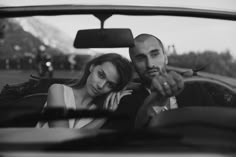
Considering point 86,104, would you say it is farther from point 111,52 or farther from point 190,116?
point 190,116

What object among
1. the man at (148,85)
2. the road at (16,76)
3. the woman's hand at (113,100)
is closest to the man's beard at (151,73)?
the man at (148,85)

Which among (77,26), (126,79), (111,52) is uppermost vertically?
(77,26)

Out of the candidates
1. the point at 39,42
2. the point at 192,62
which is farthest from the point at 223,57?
the point at 39,42

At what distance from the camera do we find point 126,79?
174 centimetres

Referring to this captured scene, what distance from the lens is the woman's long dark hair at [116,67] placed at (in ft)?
5.69

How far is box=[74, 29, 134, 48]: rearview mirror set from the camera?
1731mm

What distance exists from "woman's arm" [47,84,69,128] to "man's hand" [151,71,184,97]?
521mm

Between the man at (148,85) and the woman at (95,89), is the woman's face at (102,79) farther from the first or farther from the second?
the man at (148,85)

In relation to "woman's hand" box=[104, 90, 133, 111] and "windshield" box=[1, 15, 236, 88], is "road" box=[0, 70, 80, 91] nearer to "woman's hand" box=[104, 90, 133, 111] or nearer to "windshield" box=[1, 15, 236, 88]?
"windshield" box=[1, 15, 236, 88]

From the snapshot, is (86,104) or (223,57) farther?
(223,57)

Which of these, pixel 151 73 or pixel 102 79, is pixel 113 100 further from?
pixel 151 73

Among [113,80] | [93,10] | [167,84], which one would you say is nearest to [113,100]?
[113,80]

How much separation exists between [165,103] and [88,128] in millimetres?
460

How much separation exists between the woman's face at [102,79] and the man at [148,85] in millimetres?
113
